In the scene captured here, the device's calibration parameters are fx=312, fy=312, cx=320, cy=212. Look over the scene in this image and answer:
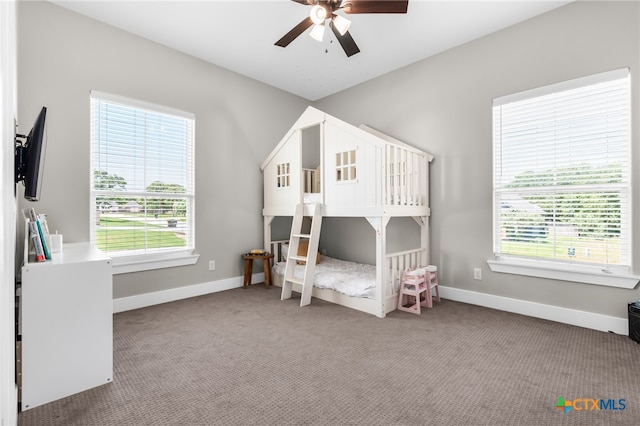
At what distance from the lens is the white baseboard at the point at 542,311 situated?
97.9 inches

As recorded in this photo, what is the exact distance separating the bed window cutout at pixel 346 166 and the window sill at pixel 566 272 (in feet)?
5.36

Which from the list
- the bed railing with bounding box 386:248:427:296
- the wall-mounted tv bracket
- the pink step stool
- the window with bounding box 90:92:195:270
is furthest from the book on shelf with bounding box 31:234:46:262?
the pink step stool

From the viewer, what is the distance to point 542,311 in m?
2.82

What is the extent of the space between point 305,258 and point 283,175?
1151 mm

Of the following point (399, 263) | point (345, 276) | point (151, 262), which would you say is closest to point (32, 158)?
point (151, 262)

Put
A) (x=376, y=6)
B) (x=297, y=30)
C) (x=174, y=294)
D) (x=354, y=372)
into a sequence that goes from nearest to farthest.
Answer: (x=354, y=372) < (x=376, y=6) < (x=297, y=30) < (x=174, y=294)

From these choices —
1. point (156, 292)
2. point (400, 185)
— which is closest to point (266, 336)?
point (156, 292)

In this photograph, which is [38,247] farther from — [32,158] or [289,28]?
[289,28]

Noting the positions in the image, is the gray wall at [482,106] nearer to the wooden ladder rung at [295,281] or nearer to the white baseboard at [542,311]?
the white baseboard at [542,311]

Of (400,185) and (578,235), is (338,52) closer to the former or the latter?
(400,185)

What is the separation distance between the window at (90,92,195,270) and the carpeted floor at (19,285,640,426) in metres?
0.75

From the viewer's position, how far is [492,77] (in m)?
3.12

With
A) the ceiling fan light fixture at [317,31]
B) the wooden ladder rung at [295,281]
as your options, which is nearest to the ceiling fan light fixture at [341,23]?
the ceiling fan light fixture at [317,31]

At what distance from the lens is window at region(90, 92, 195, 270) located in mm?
2922
